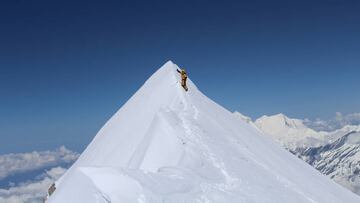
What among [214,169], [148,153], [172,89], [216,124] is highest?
[172,89]

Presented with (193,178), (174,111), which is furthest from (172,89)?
(193,178)

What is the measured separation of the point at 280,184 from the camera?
22.4 m

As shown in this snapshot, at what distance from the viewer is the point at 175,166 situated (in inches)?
719

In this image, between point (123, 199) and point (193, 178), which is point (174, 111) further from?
point (123, 199)

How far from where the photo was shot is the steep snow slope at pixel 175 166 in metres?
14.3

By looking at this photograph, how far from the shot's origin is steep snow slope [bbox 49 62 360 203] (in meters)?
14.3

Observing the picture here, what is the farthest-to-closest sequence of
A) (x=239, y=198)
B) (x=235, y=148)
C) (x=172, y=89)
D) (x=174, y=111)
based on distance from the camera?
(x=172, y=89), (x=174, y=111), (x=235, y=148), (x=239, y=198)

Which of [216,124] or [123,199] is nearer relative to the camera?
[123,199]

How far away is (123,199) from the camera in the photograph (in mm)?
13594

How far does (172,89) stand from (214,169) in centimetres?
Answer: 1463

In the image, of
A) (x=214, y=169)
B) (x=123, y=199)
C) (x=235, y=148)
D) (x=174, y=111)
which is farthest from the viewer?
(x=174, y=111)

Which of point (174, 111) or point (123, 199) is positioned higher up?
point (174, 111)

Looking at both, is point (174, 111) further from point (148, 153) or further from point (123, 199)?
point (123, 199)

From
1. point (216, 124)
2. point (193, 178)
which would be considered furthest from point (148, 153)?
point (216, 124)
